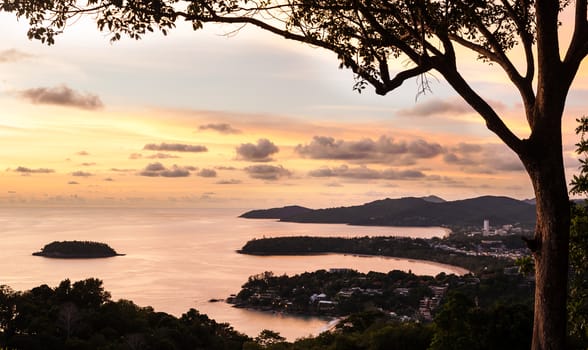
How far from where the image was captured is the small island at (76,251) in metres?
91.4

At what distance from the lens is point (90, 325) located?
27.7m

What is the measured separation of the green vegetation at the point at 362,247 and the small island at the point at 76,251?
24726mm

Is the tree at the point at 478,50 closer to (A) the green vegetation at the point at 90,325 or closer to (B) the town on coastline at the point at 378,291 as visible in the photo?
(A) the green vegetation at the point at 90,325

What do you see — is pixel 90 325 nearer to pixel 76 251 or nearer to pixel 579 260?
pixel 579 260

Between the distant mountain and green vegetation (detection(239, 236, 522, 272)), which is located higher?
the distant mountain

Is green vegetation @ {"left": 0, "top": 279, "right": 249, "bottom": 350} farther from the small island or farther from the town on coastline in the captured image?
the small island

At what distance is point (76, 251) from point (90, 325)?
70.7m

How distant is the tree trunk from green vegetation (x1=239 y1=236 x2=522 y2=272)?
303 ft

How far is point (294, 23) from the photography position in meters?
5.52

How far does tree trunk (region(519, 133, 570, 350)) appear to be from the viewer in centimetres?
418

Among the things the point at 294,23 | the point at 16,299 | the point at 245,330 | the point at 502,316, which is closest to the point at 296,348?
the point at 502,316

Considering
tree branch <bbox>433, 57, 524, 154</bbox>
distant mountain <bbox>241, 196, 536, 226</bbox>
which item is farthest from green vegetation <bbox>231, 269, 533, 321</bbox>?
distant mountain <bbox>241, 196, 536, 226</bbox>

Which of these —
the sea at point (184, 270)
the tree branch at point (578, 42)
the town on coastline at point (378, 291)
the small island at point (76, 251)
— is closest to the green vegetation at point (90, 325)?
the sea at point (184, 270)

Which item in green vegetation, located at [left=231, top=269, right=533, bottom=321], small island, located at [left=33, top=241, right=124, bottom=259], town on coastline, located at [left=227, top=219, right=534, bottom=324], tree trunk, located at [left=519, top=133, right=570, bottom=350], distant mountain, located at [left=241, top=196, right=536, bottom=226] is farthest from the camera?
distant mountain, located at [left=241, top=196, right=536, bottom=226]
